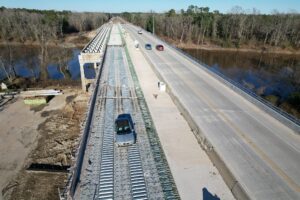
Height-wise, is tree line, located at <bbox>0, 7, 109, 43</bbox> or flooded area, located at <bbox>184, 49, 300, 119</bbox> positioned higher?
→ tree line, located at <bbox>0, 7, 109, 43</bbox>

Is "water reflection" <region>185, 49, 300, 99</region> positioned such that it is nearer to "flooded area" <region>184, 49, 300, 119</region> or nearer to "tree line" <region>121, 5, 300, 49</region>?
"flooded area" <region>184, 49, 300, 119</region>

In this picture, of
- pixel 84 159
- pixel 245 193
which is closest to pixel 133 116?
pixel 84 159

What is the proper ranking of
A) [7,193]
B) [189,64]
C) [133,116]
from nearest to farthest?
[7,193]
[133,116]
[189,64]

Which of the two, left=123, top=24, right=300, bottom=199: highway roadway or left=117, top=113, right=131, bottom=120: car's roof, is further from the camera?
left=117, top=113, right=131, bottom=120: car's roof

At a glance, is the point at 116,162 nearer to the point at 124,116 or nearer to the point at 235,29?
the point at 124,116

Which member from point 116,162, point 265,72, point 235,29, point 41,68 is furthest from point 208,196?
point 235,29

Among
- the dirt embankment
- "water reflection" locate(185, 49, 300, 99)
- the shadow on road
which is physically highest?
the shadow on road

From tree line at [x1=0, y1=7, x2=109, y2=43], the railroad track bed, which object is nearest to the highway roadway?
the railroad track bed

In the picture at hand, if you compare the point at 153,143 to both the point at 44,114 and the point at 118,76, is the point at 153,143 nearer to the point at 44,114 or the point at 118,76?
the point at 118,76
